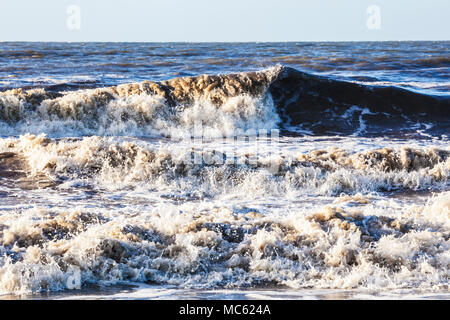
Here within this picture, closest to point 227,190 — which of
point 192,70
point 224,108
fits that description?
point 224,108

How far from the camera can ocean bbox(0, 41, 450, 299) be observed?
16.9ft

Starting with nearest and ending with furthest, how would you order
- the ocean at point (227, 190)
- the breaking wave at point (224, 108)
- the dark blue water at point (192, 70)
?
1. the ocean at point (227, 190)
2. the breaking wave at point (224, 108)
3. the dark blue water at point (192, 70)

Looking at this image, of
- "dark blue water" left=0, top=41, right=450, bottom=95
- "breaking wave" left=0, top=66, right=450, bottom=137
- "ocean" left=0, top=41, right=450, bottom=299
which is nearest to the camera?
"ocean" left=0, top=41, right=450, bottom=299

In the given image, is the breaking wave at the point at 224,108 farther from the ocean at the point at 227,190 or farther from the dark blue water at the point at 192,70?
the dark blue water at the point at 192,70

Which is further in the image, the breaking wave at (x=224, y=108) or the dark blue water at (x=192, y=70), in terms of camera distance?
the dark blue water at (x=192, y=70)

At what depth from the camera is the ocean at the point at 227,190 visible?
16.9 feet

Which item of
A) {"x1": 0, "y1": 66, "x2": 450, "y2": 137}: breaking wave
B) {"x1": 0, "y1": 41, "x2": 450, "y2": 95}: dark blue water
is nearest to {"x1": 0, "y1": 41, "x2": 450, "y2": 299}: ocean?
{"x1": 0, "y1": 66, "x2": 450, "y2": 137}: breaking wave

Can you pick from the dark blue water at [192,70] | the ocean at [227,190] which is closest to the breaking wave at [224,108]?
the ocean at [227,190]

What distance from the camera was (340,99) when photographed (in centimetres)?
1688

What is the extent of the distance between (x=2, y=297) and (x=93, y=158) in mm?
5359

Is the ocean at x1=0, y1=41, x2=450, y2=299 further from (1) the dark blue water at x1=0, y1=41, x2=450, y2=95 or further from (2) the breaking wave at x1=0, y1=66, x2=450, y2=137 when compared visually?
(1) the dark blue water at x1=0, y1=41, x2=450, y2=95

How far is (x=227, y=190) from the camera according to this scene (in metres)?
8.78
